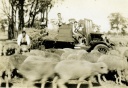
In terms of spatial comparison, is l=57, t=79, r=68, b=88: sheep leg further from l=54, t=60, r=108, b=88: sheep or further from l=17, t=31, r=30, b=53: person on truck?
l=17, t=31, r=30, b=53: person on truck

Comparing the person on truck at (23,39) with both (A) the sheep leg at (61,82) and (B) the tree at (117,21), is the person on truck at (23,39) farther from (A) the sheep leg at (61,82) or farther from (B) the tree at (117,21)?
(B) the tree at (117,21)

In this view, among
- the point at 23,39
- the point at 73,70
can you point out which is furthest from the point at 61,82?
the point at 23,39

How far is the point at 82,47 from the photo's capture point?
18.5 meters

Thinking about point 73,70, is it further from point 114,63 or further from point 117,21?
point 117,21

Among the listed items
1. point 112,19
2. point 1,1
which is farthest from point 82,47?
point 112,19

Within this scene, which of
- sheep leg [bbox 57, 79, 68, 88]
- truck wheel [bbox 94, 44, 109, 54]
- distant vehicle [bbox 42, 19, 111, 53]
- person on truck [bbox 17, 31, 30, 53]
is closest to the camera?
sheep leg [bbox 57, 79, 68, 88]

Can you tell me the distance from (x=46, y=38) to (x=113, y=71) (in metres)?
7.12

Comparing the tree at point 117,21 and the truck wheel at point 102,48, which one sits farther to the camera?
the tree at point 117,21

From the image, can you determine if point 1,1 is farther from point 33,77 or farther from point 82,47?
point 33,77

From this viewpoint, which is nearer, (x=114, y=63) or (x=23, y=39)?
(x=114, y=63)

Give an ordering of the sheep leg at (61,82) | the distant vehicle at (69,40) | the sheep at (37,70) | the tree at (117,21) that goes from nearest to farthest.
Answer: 1. the sheep leg at (61,82)
2. the sheep at (37,70)
3. the distant vehicle at (69,40)
4. the tree at (117,21)

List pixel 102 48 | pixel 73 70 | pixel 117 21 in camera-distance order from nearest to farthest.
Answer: pixel 73 70 < pixel 102 48 < pixel 117 21

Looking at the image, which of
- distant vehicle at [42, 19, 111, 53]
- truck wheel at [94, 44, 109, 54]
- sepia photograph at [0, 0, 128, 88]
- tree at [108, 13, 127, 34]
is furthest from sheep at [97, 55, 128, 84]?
tree at [108, 13, 127, 34]

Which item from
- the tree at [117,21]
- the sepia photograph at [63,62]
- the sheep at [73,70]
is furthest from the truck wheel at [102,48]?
the tree at [117,21]
